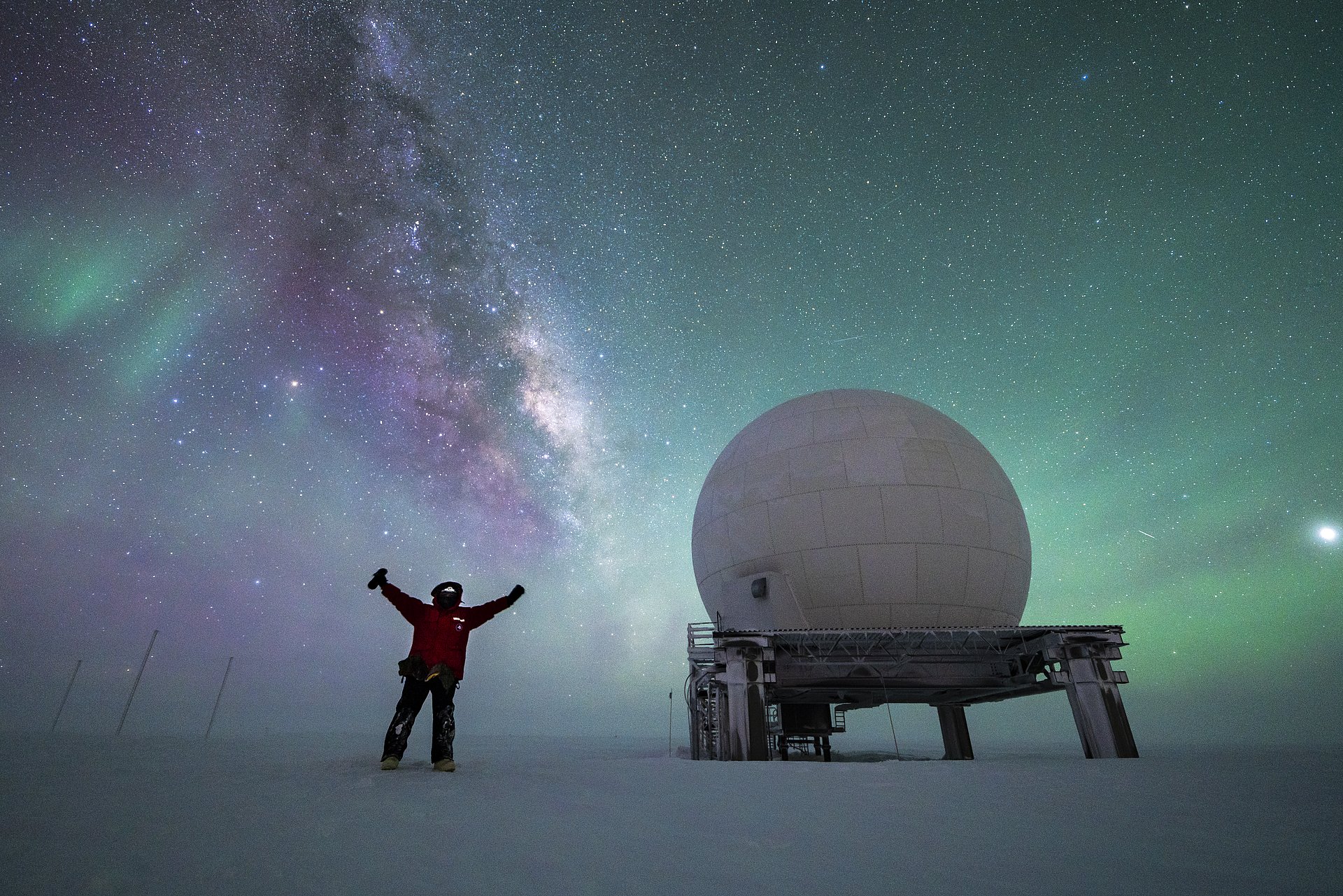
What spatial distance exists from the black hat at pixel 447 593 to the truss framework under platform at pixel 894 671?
849 cm

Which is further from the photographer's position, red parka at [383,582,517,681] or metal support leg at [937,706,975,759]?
metal support leg at [937,706,975,759]

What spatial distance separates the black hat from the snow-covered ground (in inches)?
75.6

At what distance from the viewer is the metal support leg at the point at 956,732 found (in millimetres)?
21438

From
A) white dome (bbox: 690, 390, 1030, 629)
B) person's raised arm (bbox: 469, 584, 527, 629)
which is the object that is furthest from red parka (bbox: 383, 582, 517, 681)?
white dome (bbox: 690, 390, 1030, 629)

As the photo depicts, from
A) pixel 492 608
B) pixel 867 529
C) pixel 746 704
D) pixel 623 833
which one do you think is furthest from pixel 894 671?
pixel 623 833

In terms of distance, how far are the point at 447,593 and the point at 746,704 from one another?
30.4ft

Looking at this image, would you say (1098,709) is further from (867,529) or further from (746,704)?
(746,704)

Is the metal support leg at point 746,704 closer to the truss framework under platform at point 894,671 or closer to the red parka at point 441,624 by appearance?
the truss framework under platform at point 894,671

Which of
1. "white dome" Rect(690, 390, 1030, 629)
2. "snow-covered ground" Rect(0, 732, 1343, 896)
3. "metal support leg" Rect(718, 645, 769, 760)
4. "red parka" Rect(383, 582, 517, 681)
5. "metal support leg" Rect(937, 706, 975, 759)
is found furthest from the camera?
"metal support leg" Rect(937, 706, 975, 759)

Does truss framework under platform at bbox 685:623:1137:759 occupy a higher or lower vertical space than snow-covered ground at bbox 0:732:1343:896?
higher

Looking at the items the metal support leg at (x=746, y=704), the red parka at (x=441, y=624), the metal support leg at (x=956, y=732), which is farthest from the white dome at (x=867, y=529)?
the red parka at (x=441, y=624)

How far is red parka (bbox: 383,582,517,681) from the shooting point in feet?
23.4

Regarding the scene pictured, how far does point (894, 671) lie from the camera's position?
50.3ft

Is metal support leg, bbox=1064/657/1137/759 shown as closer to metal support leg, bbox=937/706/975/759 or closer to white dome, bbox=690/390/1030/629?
white dome, bbox=690/390/1030/629
